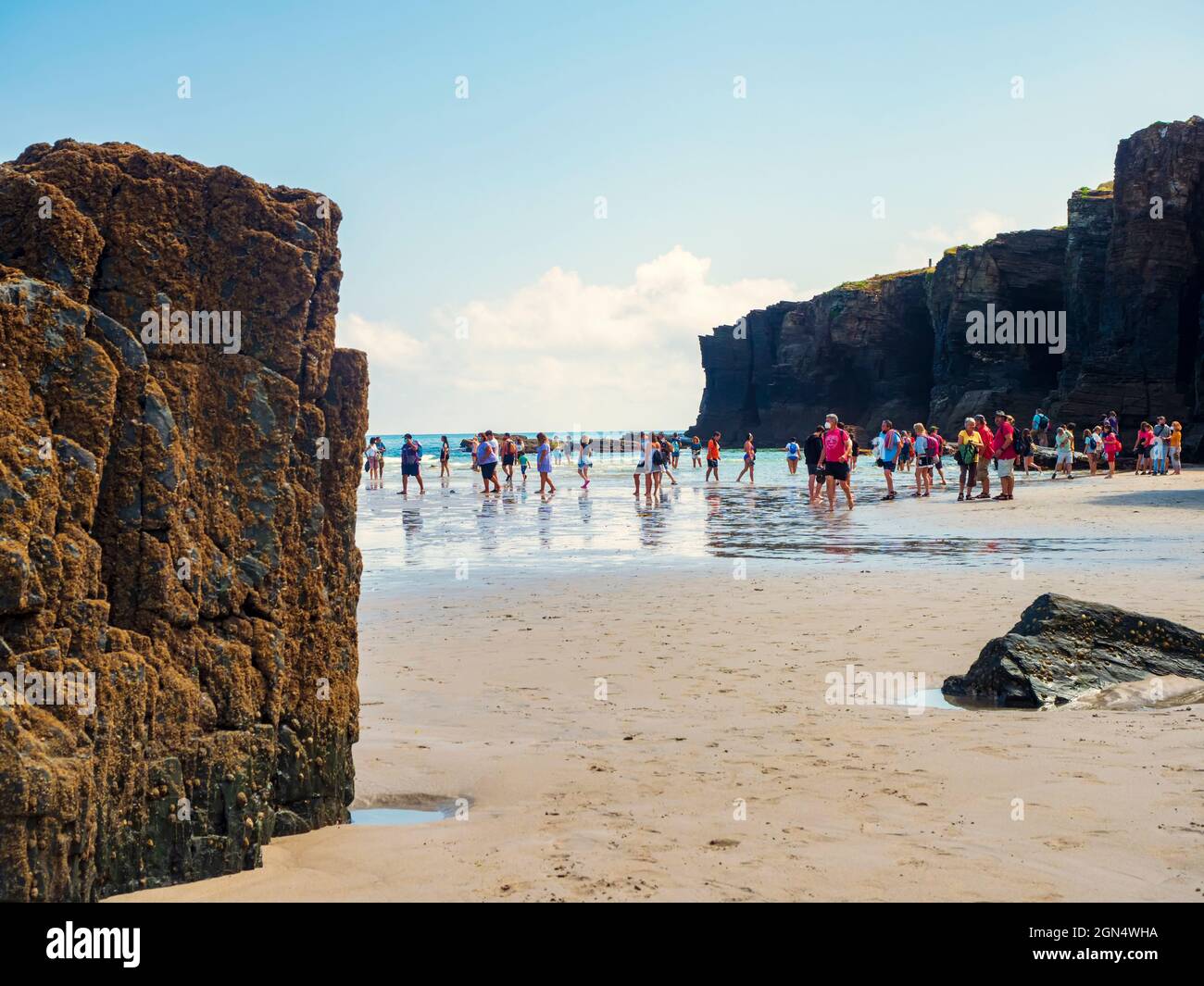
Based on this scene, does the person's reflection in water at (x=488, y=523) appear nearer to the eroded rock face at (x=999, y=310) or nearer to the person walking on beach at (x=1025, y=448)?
the person walking on beach at (x=1025, y=448)

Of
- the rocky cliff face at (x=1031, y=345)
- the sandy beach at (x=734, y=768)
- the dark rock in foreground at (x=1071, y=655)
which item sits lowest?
the sandy beach at (x=734, y=768)

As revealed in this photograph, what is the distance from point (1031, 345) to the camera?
6981 centimetres

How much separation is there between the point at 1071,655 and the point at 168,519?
519 cm

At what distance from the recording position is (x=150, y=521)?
148 inches

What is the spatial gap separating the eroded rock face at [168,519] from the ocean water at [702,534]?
795cm

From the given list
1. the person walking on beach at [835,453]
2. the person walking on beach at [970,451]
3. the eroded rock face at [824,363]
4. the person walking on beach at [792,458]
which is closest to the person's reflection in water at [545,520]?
the person walking on beach at [835,453]

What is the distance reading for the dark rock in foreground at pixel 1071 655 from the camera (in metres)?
6.34

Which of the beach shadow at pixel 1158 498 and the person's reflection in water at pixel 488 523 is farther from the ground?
the beach shadow at pixel 1158 498

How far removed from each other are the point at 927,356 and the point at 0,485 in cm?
8909

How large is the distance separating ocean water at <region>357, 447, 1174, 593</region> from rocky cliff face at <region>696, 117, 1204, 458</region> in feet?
63.9

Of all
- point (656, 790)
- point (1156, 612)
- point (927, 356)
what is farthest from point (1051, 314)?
point (656, 790)

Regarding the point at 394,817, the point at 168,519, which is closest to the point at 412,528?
the point at 394,817

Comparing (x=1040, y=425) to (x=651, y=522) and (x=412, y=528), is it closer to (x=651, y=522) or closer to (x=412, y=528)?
(x=651, y=522)

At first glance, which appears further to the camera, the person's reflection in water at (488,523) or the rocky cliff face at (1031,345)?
the rocky cliff face at (1031,345)
